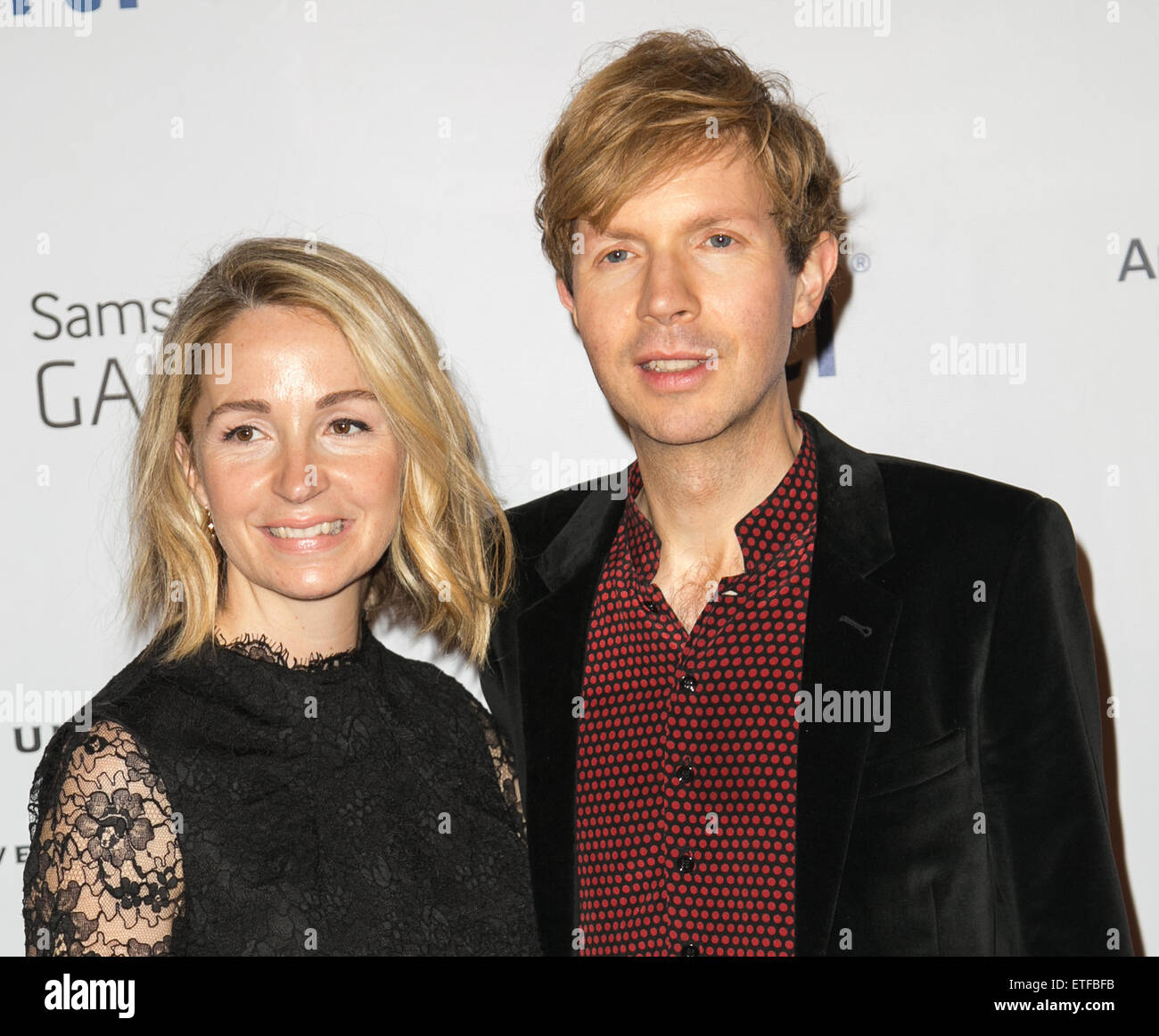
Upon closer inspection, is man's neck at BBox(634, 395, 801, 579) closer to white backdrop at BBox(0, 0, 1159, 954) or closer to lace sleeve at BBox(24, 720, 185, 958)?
white backdrop at BBox(0, 0, 1159, 954)

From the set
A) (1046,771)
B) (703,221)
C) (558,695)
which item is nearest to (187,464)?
(558,695)

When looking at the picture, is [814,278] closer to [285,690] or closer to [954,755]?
[954,755]

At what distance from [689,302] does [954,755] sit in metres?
0.83

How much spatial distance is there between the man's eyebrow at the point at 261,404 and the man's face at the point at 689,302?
16.6 inches

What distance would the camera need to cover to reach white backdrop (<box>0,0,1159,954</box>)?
2.63 meters

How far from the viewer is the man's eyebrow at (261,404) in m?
1.99

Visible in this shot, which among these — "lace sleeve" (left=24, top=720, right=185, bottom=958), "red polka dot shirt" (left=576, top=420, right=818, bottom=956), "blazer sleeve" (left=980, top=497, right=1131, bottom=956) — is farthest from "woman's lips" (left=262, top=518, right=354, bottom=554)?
"blazer sleeve" (left=980, top=497, right=1131, bottom=956)

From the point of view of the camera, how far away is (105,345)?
2695 mm

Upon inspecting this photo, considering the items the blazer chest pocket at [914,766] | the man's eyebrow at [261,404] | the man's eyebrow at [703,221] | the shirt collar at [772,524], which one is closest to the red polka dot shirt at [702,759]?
the shirt collar at [772,524]

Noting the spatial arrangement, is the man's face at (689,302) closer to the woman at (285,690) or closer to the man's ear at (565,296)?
the man's ear at (565,296)

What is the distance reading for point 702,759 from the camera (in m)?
2.00

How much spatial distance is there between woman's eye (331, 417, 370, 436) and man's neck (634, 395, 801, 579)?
484 mm

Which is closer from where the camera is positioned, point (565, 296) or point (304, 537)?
point (304, 537)
